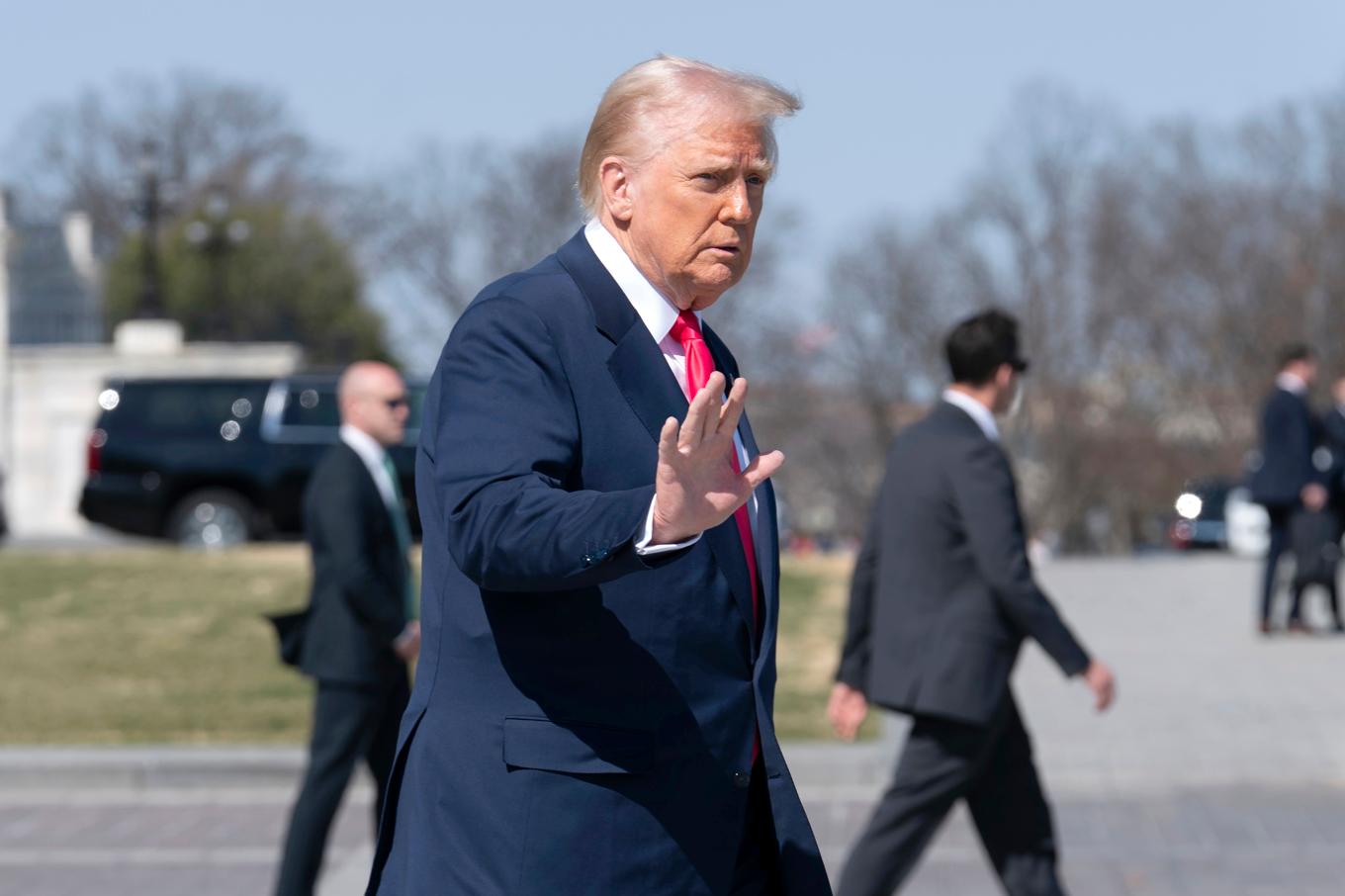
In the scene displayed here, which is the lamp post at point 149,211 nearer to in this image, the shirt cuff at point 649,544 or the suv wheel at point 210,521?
the suv wheel at point 210,521

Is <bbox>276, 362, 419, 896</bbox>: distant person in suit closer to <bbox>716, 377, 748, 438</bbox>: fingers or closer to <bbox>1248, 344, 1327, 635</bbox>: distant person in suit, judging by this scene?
<bbox>716, 377, 748, 438</bbox>: fingers

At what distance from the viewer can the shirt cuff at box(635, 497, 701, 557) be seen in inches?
102

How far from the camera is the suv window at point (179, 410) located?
23984 millimetres

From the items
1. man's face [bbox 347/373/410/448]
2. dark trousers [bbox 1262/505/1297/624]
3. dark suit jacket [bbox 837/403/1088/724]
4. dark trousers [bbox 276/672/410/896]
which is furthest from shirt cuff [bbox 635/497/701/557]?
dark trousers [bbox 1262/505/1297/624]

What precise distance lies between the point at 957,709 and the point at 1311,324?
172 feet

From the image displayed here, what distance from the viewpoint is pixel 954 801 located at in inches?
225

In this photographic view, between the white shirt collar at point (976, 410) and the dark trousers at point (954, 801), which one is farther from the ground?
the white shirt collar at point (976, 410)

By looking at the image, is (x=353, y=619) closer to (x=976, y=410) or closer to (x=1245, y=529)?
(x=976, y=410)

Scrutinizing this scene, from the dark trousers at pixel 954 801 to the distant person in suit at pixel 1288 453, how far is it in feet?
32.8

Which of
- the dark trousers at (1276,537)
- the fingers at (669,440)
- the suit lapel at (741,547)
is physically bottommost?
the dark trousers at (1276,537)

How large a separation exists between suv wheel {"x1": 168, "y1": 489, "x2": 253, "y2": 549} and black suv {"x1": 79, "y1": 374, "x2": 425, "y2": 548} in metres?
0.01

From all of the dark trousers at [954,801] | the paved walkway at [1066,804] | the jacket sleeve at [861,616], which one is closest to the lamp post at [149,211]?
the paved walkway at [1066,804]

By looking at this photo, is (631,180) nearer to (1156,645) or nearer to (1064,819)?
(1064,819)

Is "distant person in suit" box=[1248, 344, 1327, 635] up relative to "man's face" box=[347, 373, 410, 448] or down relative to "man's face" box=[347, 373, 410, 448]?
down
